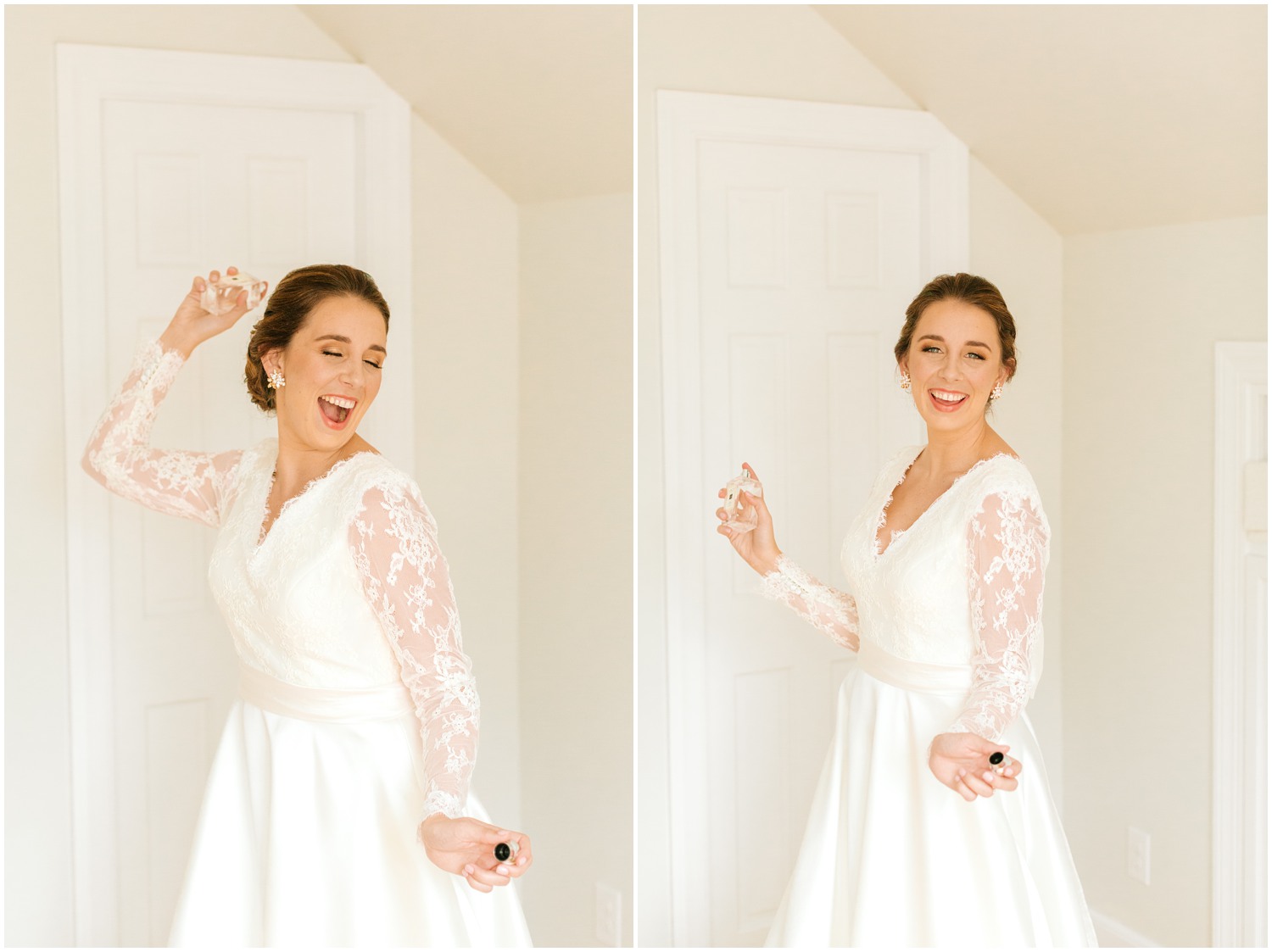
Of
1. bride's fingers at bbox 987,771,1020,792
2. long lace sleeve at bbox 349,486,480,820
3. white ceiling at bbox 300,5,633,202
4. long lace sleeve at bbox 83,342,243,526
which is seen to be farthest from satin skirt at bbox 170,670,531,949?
white ceiling at bbox 300,5,633,202

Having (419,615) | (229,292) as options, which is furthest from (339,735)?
(229,292)

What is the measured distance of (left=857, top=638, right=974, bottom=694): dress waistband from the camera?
1.98 metres

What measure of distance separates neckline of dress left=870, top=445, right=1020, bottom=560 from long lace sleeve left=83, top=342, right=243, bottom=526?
Answer: 115 centimetres

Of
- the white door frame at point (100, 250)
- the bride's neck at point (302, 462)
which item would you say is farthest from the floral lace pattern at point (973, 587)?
the white door frame at point (100, 250)

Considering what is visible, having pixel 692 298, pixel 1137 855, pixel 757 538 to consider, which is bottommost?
pixel 1137 855

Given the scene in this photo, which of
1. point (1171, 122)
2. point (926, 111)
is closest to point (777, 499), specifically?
point (926, 111)

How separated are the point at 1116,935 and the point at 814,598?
56.7 inches

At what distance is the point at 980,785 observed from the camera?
170cm

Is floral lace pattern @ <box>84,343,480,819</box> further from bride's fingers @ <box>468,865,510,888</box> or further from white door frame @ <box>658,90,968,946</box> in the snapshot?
white door frame @ <box>658,90,968,946</box>

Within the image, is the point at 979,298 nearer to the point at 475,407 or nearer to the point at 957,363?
the point at 957,363

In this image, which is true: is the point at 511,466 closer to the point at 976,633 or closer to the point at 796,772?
the point at 796,772

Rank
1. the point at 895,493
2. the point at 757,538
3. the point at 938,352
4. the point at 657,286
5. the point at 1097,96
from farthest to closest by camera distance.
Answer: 1. the point at 657,286
2. the point at 1097,96
3. the point at 757,538
4. the point at 895,493
5. the point at 938,352

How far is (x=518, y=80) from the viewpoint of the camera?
2541mm

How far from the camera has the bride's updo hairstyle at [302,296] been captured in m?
1.93
